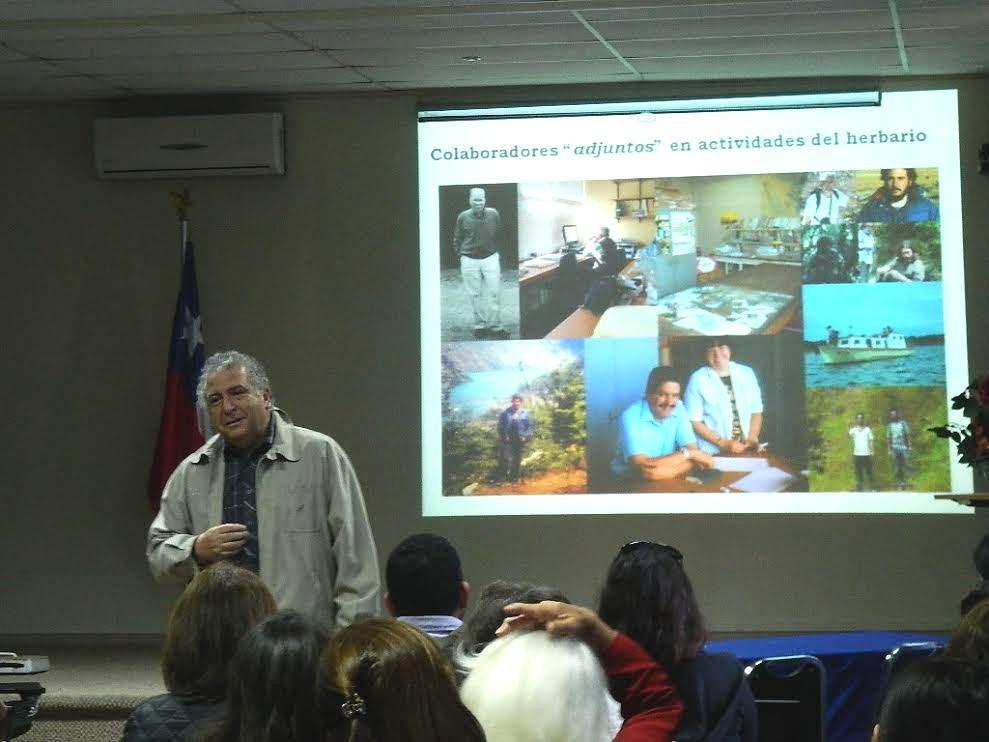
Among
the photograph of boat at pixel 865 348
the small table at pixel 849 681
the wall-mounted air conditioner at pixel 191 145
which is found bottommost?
the small table at pixel 849 681

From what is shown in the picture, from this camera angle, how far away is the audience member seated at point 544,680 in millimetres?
2027

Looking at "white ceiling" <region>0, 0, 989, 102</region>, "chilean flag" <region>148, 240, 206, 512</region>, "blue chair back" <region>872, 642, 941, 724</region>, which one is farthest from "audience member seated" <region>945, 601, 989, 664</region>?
"chilean flag" <region>148, 240, 206, 512</region>

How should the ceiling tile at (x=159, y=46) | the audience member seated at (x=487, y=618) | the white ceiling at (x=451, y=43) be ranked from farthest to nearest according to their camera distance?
the ceiling tile at (x=159, y=46), the white ceiling at (x=451, y=43), the audience member seated at (x=487, y=618)

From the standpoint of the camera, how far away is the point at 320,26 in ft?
18.5

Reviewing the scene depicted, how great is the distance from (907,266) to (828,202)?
48 centimetres

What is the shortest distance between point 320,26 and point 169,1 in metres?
0.66

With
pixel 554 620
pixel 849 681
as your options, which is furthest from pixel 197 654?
pixel 849 681

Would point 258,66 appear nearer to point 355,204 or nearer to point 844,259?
point 355,204

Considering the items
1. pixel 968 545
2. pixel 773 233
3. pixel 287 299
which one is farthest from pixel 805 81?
pixel 287 299

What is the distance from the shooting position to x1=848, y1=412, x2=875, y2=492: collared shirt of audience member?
671 cm

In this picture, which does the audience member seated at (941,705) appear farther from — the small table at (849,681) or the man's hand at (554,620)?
A: the small table at (849,681)

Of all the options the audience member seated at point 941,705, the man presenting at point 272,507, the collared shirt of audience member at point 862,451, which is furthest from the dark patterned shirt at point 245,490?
the collared shirt of audience member at point 862,451

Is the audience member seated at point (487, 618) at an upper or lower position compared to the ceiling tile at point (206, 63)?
lower

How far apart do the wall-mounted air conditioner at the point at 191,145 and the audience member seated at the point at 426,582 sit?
403 cm
